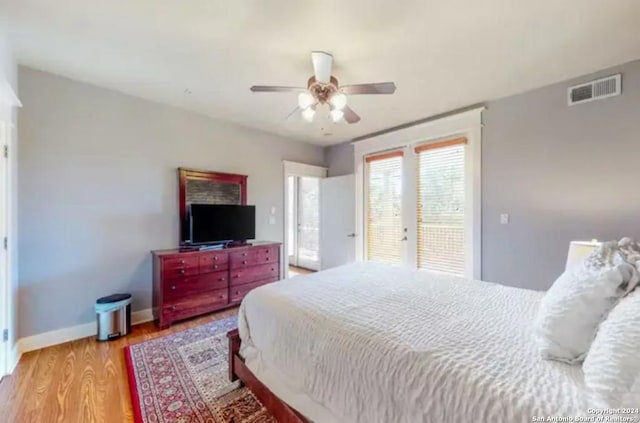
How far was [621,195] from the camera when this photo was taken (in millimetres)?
2486

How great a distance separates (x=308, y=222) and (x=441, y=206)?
10.2 ft

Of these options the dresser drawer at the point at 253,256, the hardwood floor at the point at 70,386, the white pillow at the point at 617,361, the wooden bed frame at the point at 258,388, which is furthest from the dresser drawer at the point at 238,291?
the white pillow at the point at 617,361

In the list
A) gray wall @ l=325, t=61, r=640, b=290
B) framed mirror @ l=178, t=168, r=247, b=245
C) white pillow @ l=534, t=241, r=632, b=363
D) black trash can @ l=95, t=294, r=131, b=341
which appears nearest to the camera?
white pillow @ l=534, t=241, r=632, b=363

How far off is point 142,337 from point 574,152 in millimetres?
4626

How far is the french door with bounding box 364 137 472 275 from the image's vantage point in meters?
3.58

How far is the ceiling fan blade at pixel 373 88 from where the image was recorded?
Result: 2.07 m

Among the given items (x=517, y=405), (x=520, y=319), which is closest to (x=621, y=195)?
(x=520, y=319)

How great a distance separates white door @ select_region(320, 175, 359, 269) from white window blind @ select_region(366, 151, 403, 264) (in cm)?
30

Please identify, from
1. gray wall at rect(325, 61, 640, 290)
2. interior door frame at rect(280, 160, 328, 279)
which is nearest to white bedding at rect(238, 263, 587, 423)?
gray wall at rect(325, 61, 640, 290)

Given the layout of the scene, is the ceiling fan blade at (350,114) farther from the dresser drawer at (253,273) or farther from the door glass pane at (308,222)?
the door glass pane at (308,222)

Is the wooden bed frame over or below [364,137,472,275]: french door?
below

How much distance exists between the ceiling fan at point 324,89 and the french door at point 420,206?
1.89 m

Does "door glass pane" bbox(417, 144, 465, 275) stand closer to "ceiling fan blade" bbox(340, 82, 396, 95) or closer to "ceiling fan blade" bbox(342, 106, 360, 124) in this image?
"ceiling fan blade" bbox(342, 106, 360, 124)

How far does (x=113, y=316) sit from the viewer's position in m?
2.82
